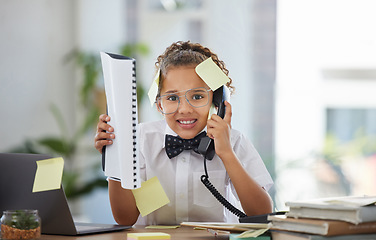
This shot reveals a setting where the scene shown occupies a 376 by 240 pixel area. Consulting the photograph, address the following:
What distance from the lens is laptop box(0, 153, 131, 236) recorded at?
1186 millimetres

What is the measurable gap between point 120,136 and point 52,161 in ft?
0.51

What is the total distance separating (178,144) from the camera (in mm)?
1603

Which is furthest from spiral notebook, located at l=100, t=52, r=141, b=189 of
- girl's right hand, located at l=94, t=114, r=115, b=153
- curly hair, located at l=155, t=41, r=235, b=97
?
curly hair, located at l=155, t=41, r=235, b=97

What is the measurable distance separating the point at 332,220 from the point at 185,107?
0.63 m

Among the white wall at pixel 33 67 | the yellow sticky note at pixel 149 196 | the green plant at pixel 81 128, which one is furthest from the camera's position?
the green plant at pixel 81 128

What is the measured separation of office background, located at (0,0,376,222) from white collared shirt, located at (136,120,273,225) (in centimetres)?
239

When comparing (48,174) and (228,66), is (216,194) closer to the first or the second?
(48,174)

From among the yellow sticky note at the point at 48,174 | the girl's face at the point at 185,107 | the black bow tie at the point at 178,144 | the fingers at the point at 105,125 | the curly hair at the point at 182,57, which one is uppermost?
the curly hair at the point at 182,57

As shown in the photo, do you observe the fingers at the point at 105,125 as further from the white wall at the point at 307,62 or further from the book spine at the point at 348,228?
the white wall at the point at 307,62

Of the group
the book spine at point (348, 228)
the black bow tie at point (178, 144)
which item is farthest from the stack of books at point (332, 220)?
the black bow tie at point (178, 144)

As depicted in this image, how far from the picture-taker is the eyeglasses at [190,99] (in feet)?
4.94

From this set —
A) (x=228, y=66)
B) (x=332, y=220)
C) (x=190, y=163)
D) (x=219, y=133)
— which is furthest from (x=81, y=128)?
(x=332, y=220)

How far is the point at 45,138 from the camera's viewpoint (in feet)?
13.4

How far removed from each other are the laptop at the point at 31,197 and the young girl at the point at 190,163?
262 millimetres
